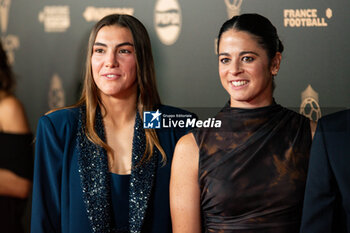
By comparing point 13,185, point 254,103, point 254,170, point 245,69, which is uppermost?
point 245,69

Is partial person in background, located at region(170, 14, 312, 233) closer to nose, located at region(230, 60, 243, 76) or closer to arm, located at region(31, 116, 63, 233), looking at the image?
nose, located at region(230, 60, 243, 76)

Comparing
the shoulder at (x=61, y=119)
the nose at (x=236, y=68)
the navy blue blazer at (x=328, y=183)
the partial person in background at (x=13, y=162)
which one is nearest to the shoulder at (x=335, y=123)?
the navy blue blazer at (x=328, y=183)

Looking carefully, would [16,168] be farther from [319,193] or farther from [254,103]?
[319,193]

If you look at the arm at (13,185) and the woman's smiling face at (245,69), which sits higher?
the woman's smiling face at (245,69)

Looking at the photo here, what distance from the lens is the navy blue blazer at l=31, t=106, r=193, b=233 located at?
1.39 m

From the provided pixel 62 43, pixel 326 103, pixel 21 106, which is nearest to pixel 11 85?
pixel 21 106

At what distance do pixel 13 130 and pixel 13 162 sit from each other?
12 cm

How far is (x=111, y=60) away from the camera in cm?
138

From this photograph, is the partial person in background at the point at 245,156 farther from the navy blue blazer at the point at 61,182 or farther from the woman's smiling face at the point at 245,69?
the navy blue blazer at the point at 61,182

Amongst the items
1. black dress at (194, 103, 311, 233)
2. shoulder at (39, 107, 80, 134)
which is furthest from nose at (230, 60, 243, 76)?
shoulder at (39, 107, 80, 134)

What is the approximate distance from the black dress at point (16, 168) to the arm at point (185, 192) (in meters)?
0.56

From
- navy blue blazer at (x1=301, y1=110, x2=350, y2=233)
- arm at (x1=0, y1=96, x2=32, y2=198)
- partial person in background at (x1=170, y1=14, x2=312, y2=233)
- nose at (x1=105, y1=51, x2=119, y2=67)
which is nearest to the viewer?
navy blue blazer at (x1=301, y1=110, x2=350, y2=233)

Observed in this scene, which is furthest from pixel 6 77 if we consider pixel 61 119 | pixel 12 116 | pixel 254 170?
pixel 254 170

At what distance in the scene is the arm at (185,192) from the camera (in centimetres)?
132
